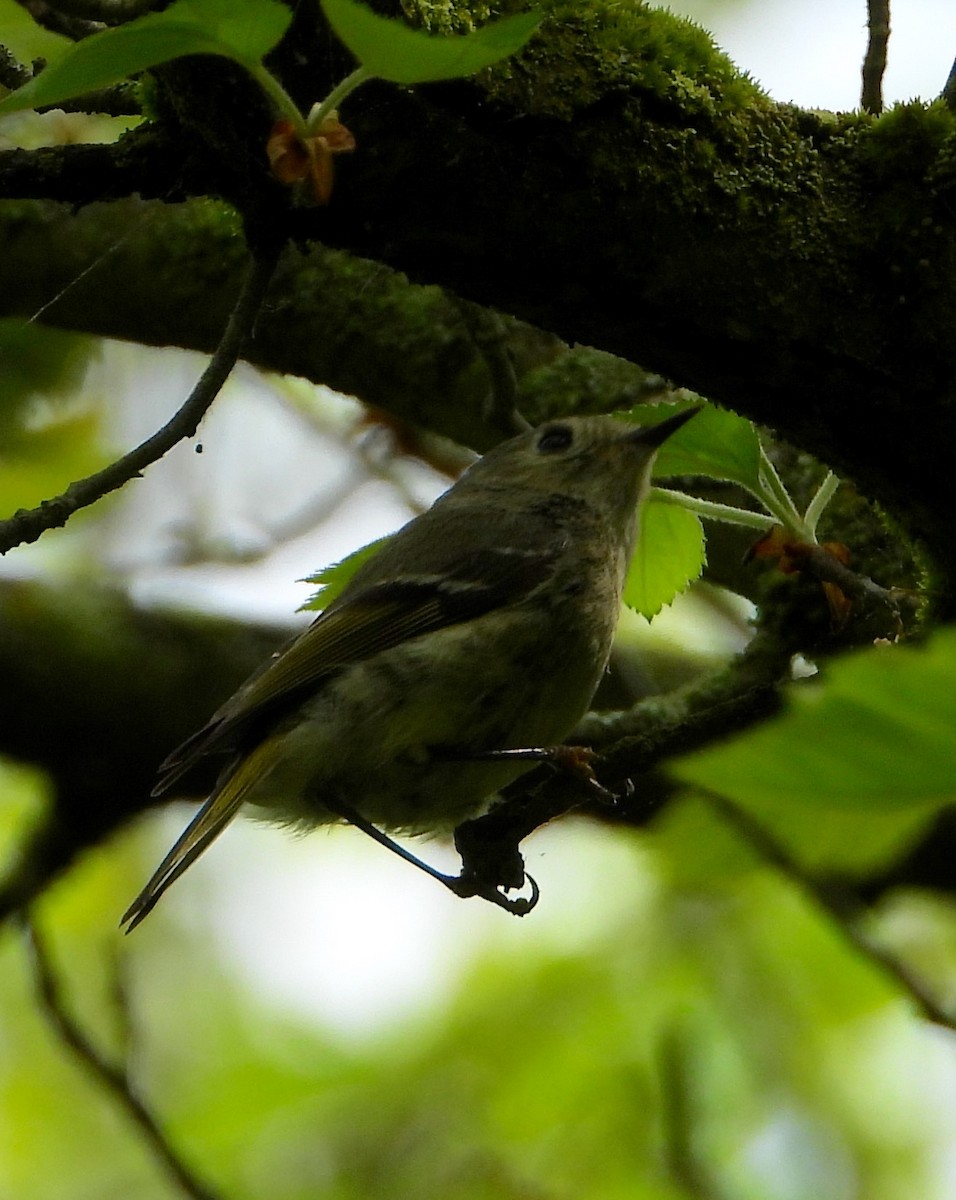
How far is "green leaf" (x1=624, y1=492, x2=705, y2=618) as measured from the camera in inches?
96.6

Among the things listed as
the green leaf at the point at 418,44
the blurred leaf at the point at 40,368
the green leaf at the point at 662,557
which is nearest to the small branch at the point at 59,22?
the green leaf at the point at 418,44

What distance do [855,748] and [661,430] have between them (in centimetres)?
197

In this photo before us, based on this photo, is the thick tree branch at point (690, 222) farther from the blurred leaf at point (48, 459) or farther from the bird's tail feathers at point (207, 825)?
the blurred leaf at point (48, 459)

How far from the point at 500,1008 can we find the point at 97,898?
1407 mm

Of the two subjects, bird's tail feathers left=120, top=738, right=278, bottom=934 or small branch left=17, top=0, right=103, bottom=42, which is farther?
bird's tail feathers left=120, top=738, right=278, bottom=934

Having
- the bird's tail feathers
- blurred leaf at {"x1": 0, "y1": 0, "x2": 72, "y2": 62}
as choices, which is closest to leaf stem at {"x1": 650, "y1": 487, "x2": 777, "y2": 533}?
the bird's tail feathers

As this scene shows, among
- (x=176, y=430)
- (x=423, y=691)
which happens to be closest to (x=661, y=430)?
(x=423, y=691)

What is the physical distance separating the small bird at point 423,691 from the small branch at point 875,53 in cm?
61

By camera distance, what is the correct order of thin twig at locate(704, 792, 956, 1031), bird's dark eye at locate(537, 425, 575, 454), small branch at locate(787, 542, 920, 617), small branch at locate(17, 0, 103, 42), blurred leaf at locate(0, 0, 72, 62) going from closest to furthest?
small branch at locate(17, 0, 103, 42), small branch at locate(787, 542, 920, 617), thin twig at locate(704, 792, 956, 1031), blurred leaf at locate(0, 0, 72, 62), bird's dark eye at locate(537, 425, 575, 454)

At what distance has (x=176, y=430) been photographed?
6.18 feet

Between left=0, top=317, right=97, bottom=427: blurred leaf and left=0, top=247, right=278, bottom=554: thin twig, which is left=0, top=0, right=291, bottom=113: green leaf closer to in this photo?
left=0, top=247, right=278, bottom=554: thin twig

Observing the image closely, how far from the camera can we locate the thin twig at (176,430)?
185 centimetres

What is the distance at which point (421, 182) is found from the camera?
6.03ft

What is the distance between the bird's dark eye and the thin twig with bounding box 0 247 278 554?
157cm
